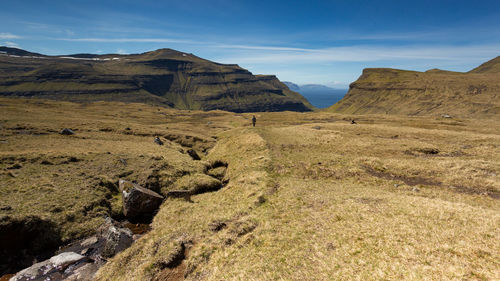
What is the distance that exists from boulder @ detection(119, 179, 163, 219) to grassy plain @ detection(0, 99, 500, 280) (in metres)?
1.53

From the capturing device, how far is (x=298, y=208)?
76.5ft

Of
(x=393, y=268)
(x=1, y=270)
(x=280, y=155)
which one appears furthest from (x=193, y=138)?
(x=393, y=268)

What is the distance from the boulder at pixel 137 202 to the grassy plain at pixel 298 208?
1528 mm

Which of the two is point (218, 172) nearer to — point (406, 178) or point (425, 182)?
point (406, 178)

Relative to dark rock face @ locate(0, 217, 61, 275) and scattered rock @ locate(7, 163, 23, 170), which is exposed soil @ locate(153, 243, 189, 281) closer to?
dark rock face @ locate(0, 217, 61, 275)

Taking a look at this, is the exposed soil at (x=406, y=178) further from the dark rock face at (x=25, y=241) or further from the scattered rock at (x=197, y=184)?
the dark rock face at (x=25, y=241)

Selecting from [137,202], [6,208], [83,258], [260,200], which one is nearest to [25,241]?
[6,208]

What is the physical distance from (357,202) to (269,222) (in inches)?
406

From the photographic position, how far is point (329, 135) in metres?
57.5

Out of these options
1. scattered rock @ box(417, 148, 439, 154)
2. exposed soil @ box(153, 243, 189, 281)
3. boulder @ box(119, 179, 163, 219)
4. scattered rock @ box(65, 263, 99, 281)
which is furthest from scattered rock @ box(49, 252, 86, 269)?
scattered rock @ box(417, 148, 439, 154)

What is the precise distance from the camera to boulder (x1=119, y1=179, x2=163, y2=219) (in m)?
27.9

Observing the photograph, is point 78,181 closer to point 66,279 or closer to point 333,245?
point 66,279

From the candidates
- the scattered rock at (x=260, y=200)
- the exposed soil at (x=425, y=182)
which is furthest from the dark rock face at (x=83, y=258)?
the exposed soil at (x=425, y=182)

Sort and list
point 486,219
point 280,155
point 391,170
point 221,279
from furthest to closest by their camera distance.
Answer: point 280,155 → point 391,170 → point 486,219 → point 221,279
